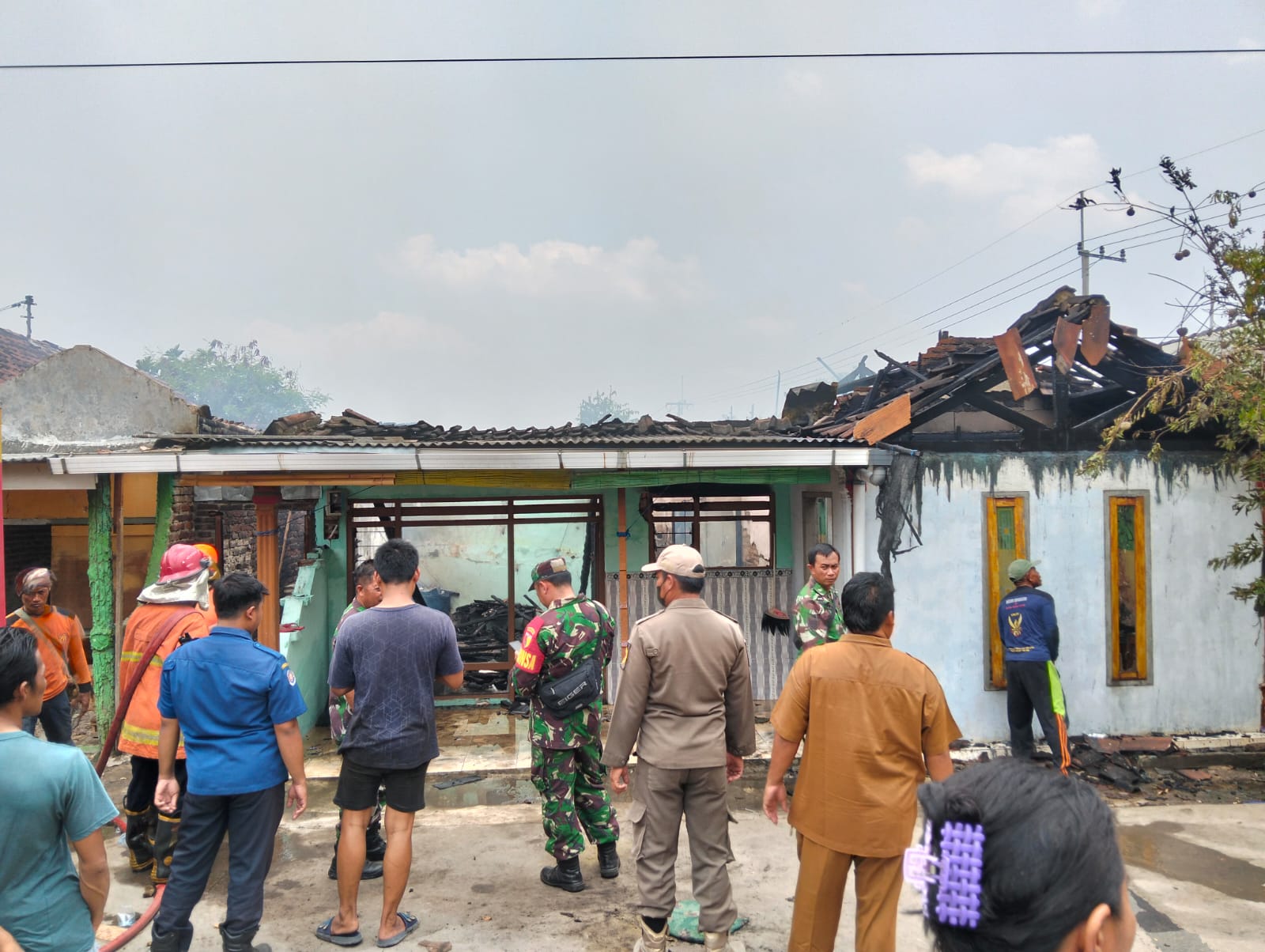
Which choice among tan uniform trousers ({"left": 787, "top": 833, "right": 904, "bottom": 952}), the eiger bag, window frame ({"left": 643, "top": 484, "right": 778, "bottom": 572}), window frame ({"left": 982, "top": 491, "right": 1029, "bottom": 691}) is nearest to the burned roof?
window frame ({"left": 643, "top": 484, "right": 778, "bottom": 572})

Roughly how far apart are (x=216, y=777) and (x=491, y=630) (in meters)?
6.46

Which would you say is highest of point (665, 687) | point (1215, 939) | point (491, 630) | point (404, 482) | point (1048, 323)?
point (1048, 323)

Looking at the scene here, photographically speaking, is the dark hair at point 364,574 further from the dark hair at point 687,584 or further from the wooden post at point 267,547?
the wooden post at point 267,547

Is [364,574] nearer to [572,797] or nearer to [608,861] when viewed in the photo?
[572,797]

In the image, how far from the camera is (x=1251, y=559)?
264 inches

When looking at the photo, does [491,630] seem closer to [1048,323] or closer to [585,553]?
[585,553]

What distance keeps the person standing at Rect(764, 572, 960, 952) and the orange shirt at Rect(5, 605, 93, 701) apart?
185 inches

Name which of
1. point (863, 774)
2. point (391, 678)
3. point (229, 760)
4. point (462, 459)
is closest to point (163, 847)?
point (229, 760)

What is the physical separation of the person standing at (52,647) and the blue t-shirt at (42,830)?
11.1 feet

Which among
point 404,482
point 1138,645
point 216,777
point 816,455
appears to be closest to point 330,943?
point 216,777

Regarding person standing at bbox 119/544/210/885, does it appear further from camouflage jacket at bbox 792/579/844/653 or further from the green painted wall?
camouflage jacket at bbox 792/579/844/653

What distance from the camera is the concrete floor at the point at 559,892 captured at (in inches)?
158

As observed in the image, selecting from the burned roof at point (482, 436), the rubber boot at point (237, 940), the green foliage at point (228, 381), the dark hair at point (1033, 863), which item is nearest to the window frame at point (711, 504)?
the burned roof at point (482, 436)

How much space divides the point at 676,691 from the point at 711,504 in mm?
5033
